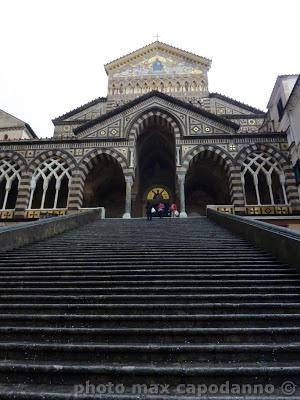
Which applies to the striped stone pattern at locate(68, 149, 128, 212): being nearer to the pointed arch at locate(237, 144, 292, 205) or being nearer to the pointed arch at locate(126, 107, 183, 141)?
the pointed arch at locate(126, 107, 183, 141)

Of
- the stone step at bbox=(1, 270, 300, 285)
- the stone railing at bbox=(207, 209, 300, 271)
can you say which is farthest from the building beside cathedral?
the stone step at bbox=(1, 270, 300, 285)

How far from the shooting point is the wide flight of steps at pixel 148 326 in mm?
3102

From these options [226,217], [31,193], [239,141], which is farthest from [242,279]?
[31,193]

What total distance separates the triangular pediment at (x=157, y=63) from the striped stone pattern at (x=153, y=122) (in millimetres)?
10196

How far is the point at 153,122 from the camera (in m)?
20.8

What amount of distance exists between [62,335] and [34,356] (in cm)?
45

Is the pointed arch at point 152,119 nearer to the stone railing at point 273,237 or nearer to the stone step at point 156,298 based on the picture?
the stone railing at point 273,237

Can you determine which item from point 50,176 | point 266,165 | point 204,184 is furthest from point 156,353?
point 204,184

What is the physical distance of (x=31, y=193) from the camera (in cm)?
1884

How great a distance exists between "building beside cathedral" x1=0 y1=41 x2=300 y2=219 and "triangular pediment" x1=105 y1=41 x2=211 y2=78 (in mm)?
8587

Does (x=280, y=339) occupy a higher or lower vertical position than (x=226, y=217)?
lower

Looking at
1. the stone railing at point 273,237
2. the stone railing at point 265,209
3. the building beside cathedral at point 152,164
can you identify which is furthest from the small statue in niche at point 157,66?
the stone railing at point 273,237

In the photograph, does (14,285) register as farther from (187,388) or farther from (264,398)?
(264,398)

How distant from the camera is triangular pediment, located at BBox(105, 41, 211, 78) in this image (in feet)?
93.0
